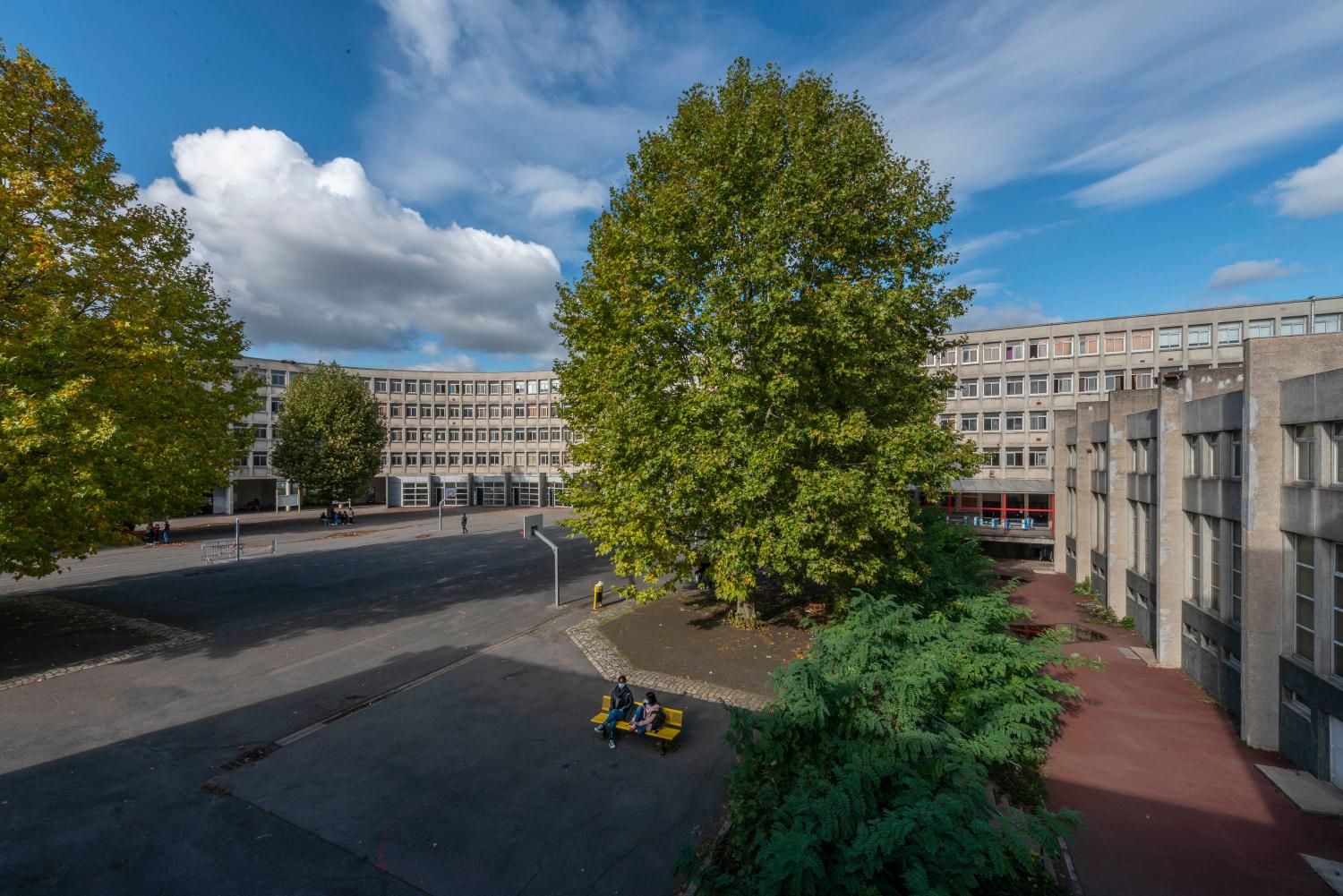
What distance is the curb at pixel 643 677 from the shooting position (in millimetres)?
13555

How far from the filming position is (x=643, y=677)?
49.0 ft

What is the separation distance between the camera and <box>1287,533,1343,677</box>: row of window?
11.0 m

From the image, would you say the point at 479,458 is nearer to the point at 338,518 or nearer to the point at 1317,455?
the point at 338,518

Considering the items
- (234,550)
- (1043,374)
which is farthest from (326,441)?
(1043,374)

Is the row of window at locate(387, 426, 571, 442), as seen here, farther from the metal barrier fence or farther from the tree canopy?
the tree canopy

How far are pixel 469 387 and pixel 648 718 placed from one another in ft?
218

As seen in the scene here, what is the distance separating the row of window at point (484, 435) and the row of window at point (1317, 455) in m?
63.2

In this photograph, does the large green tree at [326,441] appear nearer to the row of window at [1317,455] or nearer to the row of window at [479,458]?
the row of window at [479,458]

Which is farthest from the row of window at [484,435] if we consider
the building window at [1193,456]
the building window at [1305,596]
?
the building window at [1305,596]

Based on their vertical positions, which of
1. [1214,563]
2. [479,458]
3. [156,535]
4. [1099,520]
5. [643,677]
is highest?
[479,458]

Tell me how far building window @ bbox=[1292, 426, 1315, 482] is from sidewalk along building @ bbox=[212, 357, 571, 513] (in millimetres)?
62521

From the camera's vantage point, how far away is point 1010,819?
7316 mm

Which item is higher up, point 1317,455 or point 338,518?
point 1317,455

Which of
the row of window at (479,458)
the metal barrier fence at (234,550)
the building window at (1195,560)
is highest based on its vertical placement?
the row of window at (479,458)
